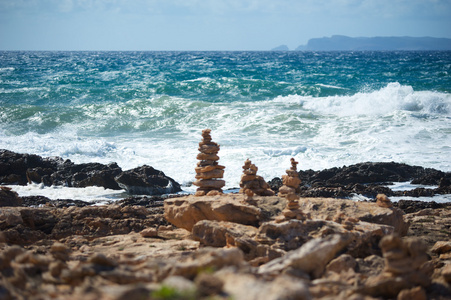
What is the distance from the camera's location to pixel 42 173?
18250mm

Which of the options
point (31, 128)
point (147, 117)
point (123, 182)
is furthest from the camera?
point (147, 117)

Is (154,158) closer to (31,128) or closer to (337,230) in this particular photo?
(31,128)

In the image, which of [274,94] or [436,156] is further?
[274,94]

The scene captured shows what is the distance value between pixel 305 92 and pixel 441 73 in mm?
20419

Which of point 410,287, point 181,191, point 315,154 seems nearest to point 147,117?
point 315,154

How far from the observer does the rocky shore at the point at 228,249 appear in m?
4.94

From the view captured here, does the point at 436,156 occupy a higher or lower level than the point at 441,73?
lower

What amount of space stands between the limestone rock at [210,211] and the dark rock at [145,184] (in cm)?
636

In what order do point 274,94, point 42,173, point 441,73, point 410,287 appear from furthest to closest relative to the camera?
1. point 441,73
2. point 274,94
3. point 42,173
4. point 410,287

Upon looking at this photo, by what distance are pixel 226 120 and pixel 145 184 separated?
15.1 m

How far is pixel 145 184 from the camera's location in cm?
1691

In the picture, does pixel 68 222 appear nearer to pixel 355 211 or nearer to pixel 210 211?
pixel 210 211

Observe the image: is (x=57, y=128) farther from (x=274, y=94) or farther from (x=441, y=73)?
(x=441, y=73)

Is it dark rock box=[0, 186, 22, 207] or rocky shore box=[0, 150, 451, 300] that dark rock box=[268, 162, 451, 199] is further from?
dark rock box=[0, 186, 22, 207]
